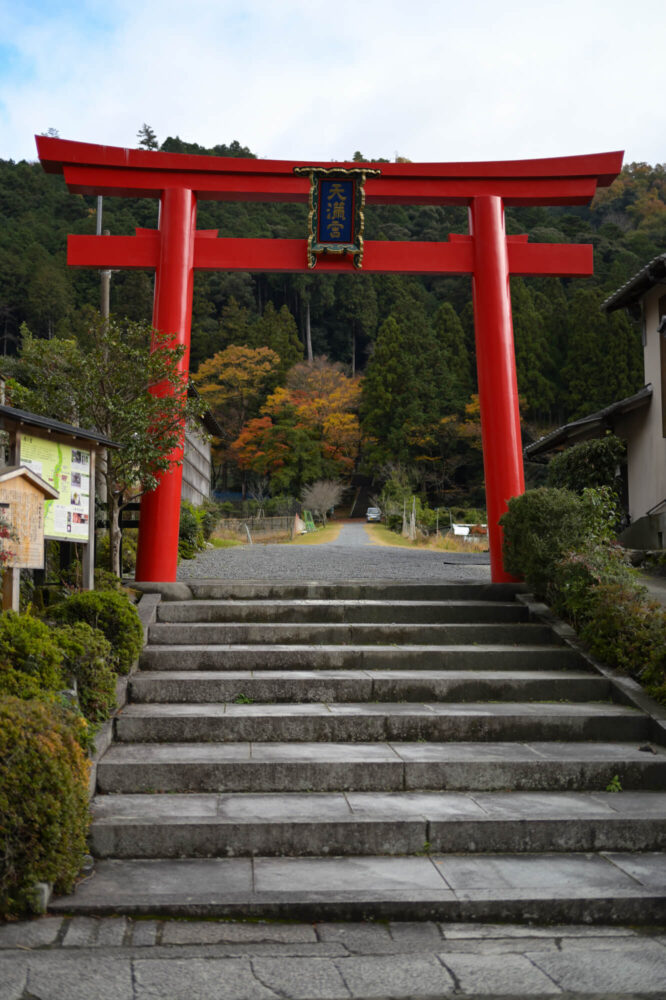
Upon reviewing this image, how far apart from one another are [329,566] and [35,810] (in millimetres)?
10172

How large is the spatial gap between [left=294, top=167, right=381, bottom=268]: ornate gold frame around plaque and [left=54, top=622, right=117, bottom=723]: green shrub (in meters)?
5.99

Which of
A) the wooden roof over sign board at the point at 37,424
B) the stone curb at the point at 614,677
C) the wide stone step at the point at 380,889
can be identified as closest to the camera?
the wide stone step at the point at 380,889

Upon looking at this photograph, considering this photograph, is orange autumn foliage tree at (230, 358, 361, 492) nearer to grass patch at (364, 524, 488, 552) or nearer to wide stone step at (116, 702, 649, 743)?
grass patch at (364, 524, 488, 552)

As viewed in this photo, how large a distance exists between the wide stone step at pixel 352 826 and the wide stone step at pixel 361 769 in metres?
0.16

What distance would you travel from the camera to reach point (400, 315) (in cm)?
5184

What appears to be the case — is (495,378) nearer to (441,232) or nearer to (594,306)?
(594,306)

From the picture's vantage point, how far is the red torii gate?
31.9 ft

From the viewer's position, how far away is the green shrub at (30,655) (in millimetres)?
5047

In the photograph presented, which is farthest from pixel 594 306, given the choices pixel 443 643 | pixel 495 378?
pixel 443 643

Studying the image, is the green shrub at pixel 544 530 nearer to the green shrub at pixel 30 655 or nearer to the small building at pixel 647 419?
the green shrub at pixel 30 655

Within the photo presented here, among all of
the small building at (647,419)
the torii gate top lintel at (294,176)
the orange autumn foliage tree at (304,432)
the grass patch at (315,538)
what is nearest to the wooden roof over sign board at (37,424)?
the torii gate top lintel at (294,176)

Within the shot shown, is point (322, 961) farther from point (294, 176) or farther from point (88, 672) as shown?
point (294, 176)

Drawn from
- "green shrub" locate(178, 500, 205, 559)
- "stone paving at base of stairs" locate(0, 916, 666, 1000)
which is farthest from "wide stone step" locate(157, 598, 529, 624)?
"green shrub" locate(178, 500, 205, 559)

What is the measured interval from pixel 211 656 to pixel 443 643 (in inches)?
82.9
